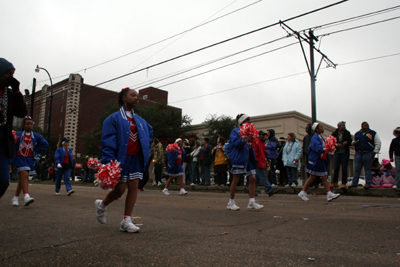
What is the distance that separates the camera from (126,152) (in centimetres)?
419

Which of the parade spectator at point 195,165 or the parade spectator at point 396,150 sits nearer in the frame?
the parade spectator at point 396,150

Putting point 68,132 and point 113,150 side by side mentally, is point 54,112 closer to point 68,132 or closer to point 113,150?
point 68,132

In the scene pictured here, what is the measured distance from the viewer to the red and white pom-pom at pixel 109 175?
3.89m

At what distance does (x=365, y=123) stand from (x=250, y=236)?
8.10 meters

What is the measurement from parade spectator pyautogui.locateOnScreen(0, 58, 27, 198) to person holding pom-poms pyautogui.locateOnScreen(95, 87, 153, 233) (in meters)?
0.99

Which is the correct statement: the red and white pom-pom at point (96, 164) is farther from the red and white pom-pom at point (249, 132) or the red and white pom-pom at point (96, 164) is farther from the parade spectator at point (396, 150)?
the parade spectator at point (396, 150)

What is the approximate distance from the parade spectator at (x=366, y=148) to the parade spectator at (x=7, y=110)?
946cm

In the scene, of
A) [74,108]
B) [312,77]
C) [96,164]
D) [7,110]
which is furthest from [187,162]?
[74,108]

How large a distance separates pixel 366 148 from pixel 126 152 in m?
8.41

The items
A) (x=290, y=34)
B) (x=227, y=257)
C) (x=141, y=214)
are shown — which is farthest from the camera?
(x=290, y=34)

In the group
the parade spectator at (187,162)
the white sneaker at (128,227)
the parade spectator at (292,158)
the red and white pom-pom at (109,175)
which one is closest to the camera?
the red and white pom-pom at (109,175)

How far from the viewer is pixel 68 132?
172 ft

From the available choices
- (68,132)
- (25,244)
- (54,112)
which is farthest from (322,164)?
(54,112)

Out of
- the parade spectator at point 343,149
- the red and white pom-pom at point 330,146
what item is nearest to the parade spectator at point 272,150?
the parade spectator at point 343,149
